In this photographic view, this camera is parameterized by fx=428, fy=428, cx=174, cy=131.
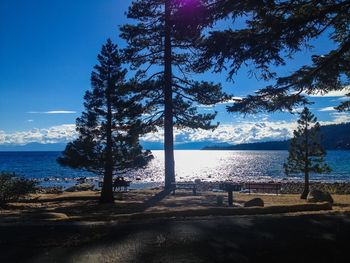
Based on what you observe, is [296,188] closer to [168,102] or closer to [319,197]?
[319,197]

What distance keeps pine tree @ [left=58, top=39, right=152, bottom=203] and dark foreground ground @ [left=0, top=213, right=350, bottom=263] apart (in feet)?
50.6

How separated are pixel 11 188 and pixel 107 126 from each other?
6619 millimetres

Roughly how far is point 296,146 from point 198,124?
8931mm

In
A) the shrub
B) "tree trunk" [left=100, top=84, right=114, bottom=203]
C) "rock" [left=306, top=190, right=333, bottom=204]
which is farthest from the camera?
"tree trunk" [left=100, top=84, right=114, bottom=203]

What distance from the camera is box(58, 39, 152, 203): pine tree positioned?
25844 millimetres

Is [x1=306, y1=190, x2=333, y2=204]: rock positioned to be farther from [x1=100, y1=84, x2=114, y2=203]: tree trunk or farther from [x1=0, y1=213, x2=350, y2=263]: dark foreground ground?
[x1=0, y1=213, x2=350, y2=263]: dark foreground ground

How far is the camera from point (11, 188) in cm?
2495

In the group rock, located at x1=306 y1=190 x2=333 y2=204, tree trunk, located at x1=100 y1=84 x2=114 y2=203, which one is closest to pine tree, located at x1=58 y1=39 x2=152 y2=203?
tree trunk, located at x1=100 y1=84 x2=114 y2=203

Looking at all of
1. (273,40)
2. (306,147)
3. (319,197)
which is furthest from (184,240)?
(306,147)

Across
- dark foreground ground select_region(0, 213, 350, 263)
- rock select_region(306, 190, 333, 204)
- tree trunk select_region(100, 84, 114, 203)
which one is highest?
tree trunk select_region(100, 84, 114, 203)

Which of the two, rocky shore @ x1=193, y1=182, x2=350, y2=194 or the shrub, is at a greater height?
the shrub

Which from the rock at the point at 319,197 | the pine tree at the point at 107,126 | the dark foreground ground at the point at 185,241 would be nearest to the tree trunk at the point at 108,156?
the pine tree at the point at 107,126

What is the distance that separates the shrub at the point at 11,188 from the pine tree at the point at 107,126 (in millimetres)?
2536

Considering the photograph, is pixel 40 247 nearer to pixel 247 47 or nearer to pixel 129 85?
pixel 247 47
